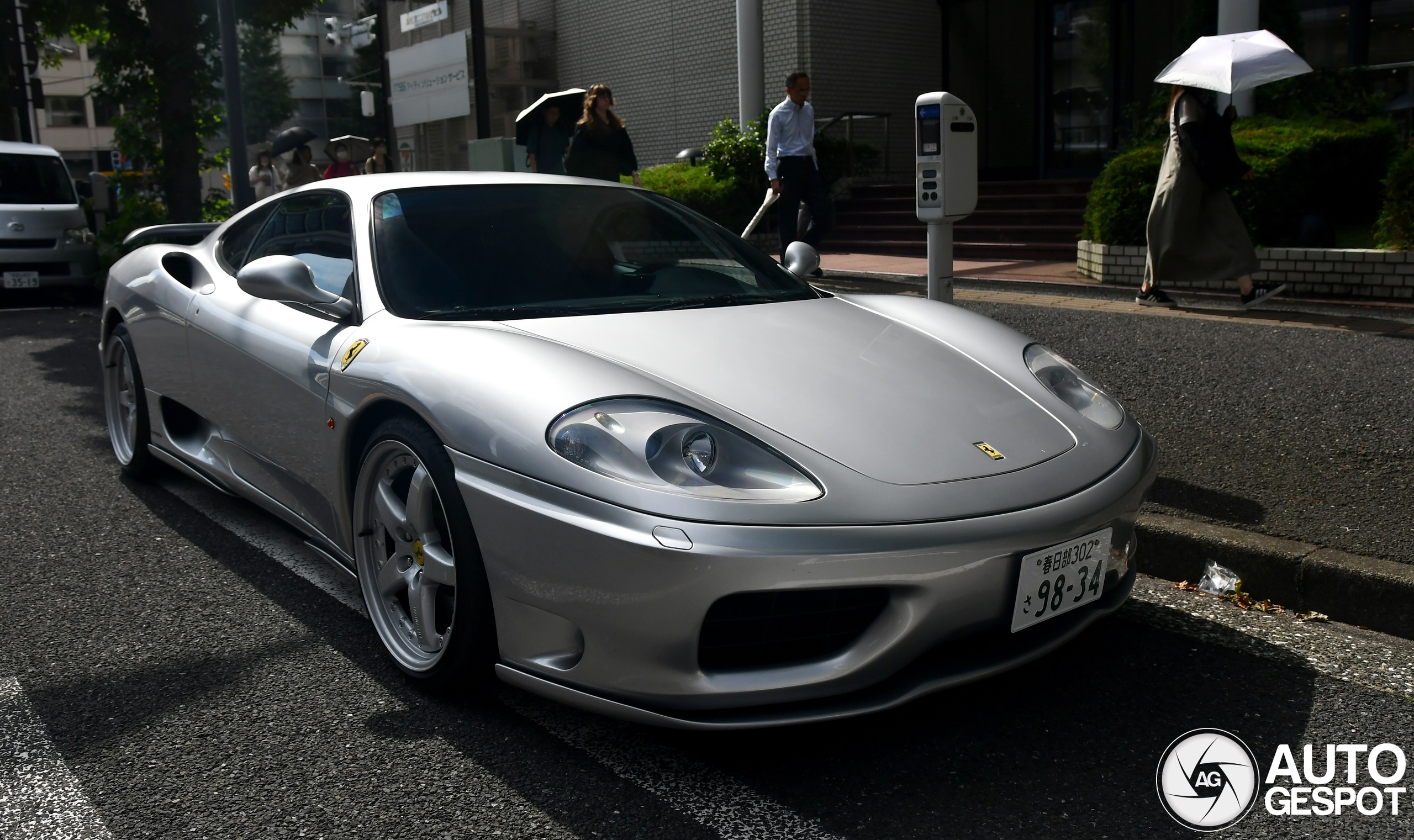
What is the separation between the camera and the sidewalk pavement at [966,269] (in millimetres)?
10117

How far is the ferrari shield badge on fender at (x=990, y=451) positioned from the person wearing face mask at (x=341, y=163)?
13.2 metres

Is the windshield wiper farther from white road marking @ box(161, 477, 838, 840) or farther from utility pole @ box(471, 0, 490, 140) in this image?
utility pole @ box(471, 0, 490, 140)

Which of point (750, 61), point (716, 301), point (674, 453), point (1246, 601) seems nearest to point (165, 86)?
point (750, 61)

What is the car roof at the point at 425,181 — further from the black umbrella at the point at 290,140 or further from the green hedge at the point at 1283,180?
the black umbrella at the point at 290,140

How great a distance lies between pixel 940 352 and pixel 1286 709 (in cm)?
121

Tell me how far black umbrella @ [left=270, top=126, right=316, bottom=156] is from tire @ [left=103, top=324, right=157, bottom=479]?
382 inches

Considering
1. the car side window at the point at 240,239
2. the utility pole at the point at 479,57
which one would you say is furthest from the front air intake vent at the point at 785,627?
the utility pole at the point at 479,57

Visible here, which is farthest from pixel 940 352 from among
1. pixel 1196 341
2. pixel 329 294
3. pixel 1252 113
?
pixel 1252 113

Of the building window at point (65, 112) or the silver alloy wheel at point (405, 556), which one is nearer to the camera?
the silver alloy wheel at point (405, 556)

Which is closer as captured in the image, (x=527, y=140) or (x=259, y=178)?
(x=527, y=140)

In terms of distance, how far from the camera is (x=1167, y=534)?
12.3ft

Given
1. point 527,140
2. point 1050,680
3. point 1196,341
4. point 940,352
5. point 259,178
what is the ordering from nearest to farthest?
point 1050,680 < point 940,352 < point 1196,341 < point 527,140 < point 259,178

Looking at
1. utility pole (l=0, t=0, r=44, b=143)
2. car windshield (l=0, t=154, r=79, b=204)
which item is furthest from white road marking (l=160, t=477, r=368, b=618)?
utility pole (l=0, t=0, r=44, b=143)

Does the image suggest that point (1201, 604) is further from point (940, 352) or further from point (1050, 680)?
point (940, 352)
